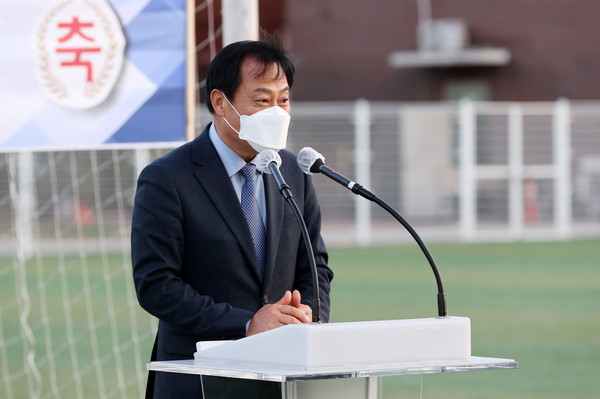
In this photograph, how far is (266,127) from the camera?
3.64 metres

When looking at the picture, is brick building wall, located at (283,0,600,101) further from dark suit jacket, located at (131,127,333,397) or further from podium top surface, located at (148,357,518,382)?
podium top surface, located at (148,357,518,382)

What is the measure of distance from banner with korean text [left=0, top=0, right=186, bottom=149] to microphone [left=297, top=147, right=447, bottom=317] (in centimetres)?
205

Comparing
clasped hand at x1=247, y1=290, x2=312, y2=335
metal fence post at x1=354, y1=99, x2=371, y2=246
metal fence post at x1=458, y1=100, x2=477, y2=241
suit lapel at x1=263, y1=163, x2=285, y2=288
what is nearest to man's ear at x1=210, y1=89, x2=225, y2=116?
suit lapel at x1=263, y1=163, x2=285, y2=288

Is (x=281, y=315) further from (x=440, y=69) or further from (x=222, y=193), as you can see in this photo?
(x=440, y=69)

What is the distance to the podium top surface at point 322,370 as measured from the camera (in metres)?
2.86

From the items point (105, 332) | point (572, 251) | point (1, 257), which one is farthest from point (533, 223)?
point (105, 332)

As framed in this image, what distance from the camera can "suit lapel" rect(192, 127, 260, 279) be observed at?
12.2 feet

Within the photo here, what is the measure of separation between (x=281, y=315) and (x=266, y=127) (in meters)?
0.57

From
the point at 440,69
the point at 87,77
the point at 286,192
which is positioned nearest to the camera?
the point at 286,192

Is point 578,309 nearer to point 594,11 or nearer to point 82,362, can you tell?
point 82,362

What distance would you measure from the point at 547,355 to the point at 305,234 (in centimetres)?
660

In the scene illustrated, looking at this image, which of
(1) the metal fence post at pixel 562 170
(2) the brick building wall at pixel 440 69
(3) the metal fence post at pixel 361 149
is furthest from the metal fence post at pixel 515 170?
(2) the brick building wall at pixel 440 69

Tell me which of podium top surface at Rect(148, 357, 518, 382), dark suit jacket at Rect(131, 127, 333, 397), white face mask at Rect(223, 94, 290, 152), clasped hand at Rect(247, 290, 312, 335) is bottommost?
podium top surface at Rect(148, 357, 518, 382)

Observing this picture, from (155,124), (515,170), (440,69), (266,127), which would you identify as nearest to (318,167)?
(266,127)
